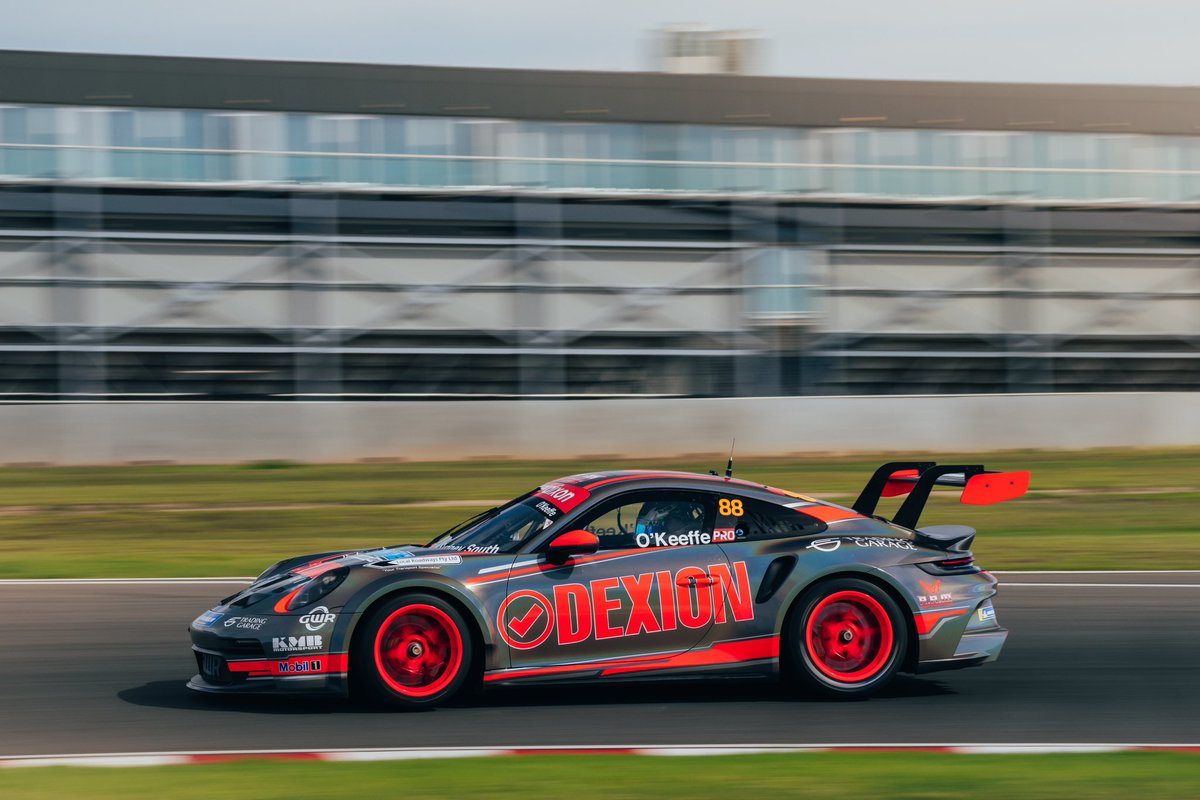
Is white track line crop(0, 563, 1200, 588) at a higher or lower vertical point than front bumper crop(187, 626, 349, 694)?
lower

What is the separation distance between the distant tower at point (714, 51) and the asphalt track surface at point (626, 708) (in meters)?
25.7

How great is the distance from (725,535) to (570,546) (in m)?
0.92

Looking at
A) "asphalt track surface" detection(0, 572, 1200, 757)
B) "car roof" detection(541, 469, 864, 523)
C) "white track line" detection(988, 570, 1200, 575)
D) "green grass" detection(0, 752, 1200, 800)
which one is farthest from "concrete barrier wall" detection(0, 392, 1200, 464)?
"green grass" detection(0, 752, 1200, 800)

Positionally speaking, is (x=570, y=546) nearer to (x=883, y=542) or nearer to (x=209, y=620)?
(x=883, y=542)

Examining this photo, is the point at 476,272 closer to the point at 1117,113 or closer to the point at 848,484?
the point at 848,484

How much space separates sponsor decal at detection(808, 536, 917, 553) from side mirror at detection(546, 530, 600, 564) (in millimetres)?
1249

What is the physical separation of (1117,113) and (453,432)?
18.0 meters

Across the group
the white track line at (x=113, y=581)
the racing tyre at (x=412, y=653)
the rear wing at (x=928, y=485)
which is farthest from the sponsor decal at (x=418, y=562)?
the white track line at (x=113, y=581)

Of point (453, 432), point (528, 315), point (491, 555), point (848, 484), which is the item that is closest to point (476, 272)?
point (528, 315)

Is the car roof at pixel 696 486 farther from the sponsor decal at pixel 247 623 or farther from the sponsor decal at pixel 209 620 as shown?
the sponsor decal at pixel 209 620

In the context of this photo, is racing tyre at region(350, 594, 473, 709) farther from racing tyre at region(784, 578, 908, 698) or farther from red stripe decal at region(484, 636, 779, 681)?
racing tyre at region(784, 578, 908, 698)

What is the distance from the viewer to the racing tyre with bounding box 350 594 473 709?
6.74 meters

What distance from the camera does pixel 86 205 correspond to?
2891 cm

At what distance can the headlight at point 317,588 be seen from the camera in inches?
265
